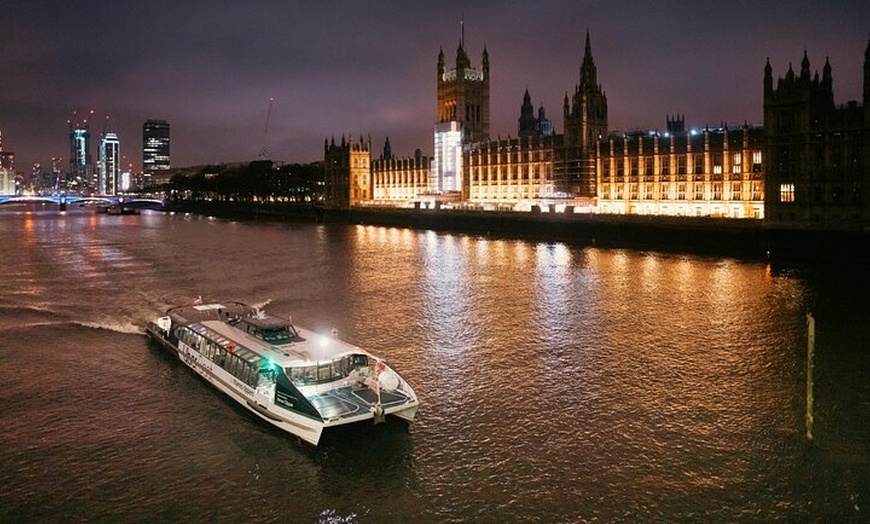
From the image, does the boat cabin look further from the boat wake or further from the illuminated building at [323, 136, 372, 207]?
the illuminated building at [323, 136, 372, 207]

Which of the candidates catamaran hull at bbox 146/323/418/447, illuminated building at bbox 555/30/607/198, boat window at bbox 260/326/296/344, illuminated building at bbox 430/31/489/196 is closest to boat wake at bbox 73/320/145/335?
catamaran hull at bbox 146/323/418/447

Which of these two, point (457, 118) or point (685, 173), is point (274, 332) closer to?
point (685, 173)

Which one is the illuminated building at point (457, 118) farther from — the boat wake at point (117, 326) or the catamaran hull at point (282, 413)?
the catamaran hull at point (282, 413)

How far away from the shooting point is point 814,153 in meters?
79.8

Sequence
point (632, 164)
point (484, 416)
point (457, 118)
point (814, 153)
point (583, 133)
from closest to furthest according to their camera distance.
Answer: point (484, 416), point (814, 153), point (632, 164), point (583, 133), point (457, 118)

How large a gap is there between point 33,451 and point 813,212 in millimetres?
78636

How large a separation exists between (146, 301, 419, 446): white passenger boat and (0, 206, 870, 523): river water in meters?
0.81

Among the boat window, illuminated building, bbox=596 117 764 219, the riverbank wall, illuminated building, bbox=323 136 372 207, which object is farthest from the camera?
illuminated building, bbox=323 136 372 207

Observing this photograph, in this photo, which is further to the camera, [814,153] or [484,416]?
[814,153]

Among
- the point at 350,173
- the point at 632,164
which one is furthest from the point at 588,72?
the point at 350,173

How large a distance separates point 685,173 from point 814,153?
28563mm

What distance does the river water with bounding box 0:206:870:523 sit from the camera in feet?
64.2

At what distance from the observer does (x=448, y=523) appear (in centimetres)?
1853

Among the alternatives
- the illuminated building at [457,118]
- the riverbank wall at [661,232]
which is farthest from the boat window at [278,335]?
the illuminated building at [457,118]
